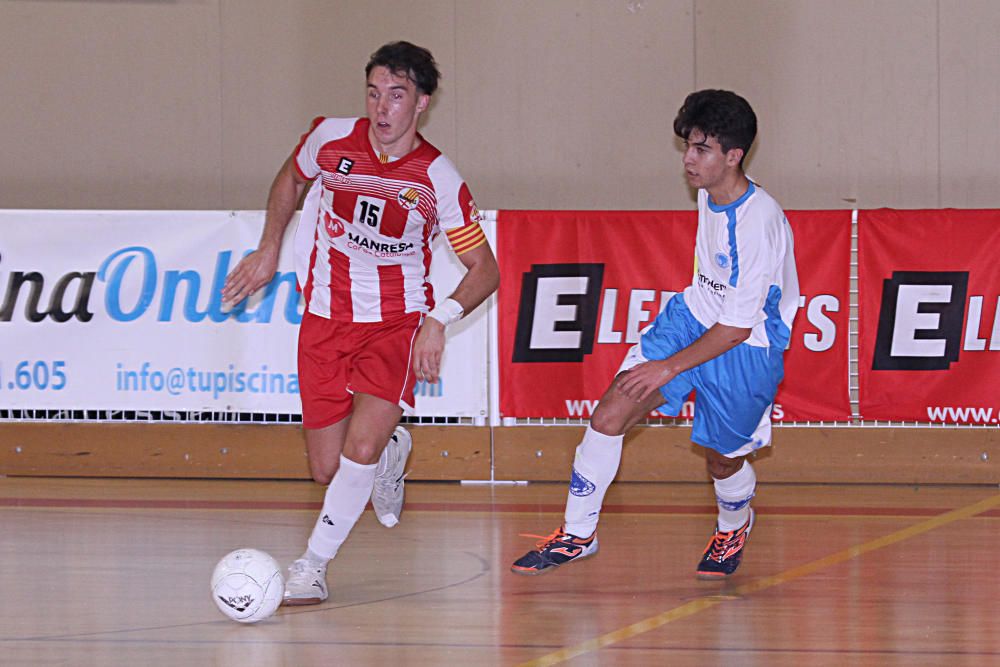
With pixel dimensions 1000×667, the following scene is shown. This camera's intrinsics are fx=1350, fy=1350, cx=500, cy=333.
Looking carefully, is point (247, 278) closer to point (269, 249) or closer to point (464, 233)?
point (269, 249)

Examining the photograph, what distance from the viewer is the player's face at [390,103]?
5.11 m

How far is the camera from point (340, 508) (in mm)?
5098

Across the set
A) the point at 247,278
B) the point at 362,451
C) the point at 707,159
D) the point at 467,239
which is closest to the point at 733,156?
the point at 707,159

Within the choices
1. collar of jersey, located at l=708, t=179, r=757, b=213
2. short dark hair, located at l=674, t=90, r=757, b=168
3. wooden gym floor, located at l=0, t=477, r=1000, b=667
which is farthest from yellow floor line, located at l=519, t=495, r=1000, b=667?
short dark hair, located at l=674, t=90, r=757, b=168

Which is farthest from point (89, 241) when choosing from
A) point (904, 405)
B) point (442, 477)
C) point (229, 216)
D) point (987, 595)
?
point (987, 595)

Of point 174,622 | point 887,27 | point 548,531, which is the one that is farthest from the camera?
point 887,27

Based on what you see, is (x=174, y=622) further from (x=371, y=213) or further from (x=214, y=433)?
(x=214, y=433)

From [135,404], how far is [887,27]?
5785mm

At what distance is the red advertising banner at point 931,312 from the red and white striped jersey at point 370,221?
367 cm

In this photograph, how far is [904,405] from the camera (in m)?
8.26

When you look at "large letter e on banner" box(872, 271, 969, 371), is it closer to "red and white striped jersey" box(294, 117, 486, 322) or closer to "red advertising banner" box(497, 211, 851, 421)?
"red advertising banner" box(497, 211, 851, 421)

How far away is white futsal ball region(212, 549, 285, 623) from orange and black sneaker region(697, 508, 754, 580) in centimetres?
190

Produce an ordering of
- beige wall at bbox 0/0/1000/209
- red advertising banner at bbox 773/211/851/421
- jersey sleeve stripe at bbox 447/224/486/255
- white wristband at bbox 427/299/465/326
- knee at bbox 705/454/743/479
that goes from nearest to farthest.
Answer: white wristband at bbox 427/299/465/326 → jersey sleeve stripe at bbox 447/224/486/255 → knee at bbox 705/454/743/479 → red advertising banner at bbox 773/211/851/421 → beige wall at bbox 0/0/1000/209

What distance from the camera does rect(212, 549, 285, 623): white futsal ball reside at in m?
4.65
